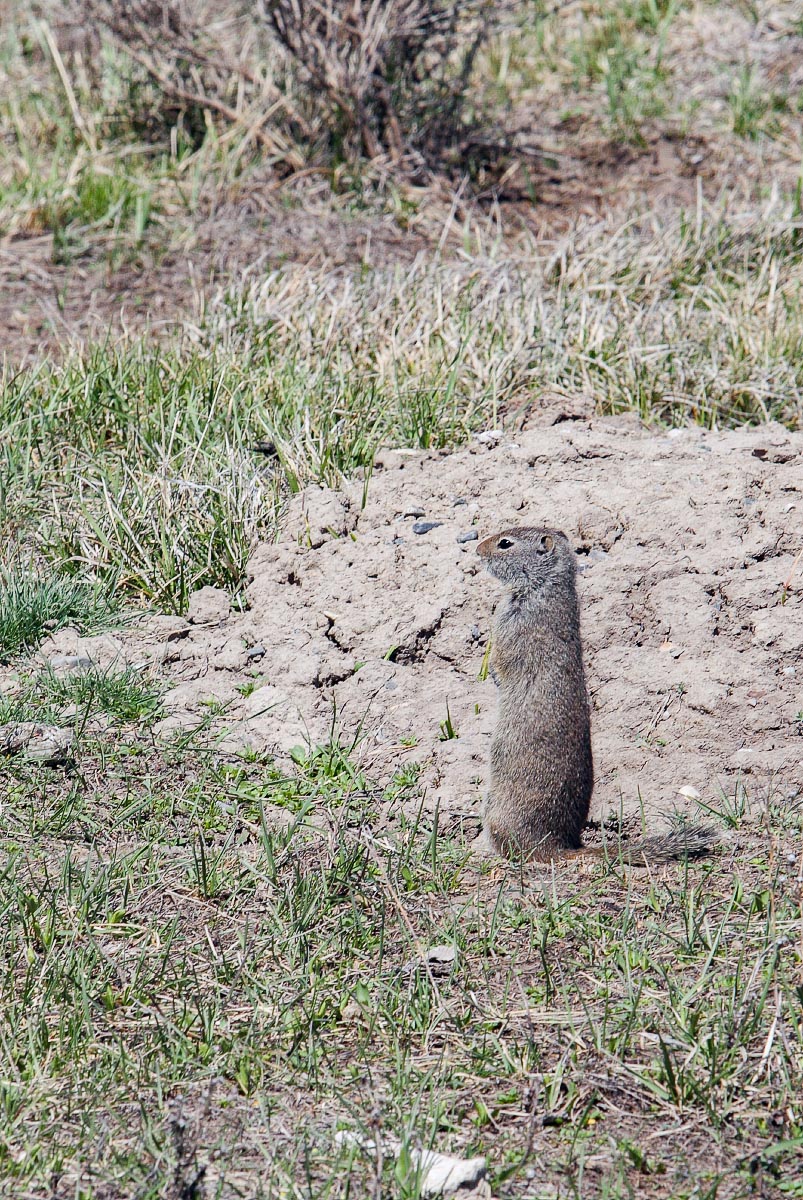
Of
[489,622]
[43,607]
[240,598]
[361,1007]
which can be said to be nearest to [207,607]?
[240,598]

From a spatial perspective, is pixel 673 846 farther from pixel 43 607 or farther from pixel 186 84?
pixel 186 84

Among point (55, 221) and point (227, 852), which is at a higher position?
point (55, 221)

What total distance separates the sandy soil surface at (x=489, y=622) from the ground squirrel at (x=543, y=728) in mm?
200

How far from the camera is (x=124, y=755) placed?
158 inches

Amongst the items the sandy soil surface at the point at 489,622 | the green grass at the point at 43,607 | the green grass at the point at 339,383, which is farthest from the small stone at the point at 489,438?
the green grass at the point at 43,607

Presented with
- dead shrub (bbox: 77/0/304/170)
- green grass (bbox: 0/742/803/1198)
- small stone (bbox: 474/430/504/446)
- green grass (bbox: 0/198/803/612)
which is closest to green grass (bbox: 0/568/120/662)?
green grass (bbox: 0/198/803/612)

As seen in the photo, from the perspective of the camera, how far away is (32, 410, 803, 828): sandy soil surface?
13.1 ft

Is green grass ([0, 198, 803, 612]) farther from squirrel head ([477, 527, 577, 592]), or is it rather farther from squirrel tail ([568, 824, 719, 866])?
squirrel tail ([568, 824, 719, 866])

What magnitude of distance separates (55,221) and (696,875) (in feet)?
18.4

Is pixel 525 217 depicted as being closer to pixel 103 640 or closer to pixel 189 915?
pixel 103 640

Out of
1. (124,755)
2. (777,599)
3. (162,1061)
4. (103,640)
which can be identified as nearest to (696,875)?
(777,599)

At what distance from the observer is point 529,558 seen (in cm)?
402

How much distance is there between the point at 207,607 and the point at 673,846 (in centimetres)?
200

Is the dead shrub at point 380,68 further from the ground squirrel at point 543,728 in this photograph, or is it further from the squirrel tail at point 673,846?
the squirrel tail at point 673,846
